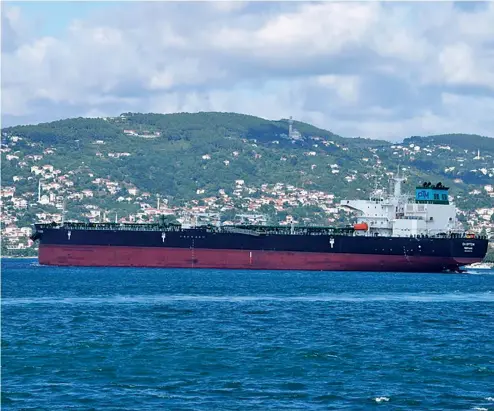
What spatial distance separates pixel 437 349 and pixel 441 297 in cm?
2784

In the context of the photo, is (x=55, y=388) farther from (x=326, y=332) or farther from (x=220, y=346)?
(x=326, y=332)

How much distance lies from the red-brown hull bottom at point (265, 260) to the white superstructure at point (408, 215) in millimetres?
3533

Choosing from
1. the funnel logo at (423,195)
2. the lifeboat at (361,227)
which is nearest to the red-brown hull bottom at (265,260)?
the lifeboat at (361,227)

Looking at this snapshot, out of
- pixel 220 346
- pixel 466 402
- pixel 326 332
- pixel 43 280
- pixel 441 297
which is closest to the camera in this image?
pixel 466 402

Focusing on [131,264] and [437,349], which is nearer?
[437,349]

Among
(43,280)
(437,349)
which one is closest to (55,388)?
(437,349)

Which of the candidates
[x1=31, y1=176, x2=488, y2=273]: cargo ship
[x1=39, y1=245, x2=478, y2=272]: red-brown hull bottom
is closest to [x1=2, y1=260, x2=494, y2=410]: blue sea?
[x1=31, y1=176, x2=488, y2=273]: cargo ship

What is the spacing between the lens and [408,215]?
106 m

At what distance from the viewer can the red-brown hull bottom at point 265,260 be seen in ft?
332

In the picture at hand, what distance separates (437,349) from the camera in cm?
Answer: 4209

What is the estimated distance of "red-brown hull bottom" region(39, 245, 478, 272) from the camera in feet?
332

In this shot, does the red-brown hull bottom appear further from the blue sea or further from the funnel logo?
the blue sea

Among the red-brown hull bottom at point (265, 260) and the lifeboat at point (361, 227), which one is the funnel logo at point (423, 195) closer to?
the lifeboat at point (361, 227)

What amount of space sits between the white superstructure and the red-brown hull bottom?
353cm
